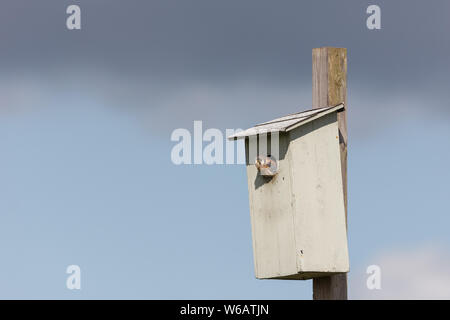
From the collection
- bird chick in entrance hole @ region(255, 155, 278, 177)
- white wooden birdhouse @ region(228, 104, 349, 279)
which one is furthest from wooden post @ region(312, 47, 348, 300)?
bird chick in entrance hole @ region(255, 155, 278, 177)

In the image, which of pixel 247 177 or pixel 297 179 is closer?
pixel 297 179

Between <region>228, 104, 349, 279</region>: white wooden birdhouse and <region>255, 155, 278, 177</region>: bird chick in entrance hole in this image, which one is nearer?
<region>228, 104, 349, 279</region>: white wooden birdhouse

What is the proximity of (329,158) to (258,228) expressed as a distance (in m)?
0.84

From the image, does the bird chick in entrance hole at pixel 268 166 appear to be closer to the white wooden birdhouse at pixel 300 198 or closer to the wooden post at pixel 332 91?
the white wooden birdhouse at pixel 300 198

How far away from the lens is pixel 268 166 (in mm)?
7977

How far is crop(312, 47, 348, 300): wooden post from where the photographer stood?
7.96m

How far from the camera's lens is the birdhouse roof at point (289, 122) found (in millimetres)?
7824

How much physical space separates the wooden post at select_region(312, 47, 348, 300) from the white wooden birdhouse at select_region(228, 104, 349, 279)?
0.35 ft

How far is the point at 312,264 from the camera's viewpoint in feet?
25.3

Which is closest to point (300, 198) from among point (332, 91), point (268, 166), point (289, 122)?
point (268, 166)

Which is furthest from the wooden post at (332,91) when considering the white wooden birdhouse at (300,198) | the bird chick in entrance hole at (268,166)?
the bird chick in entrance hole at (268,166)

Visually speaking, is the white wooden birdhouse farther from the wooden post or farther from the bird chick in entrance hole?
the wooden post
